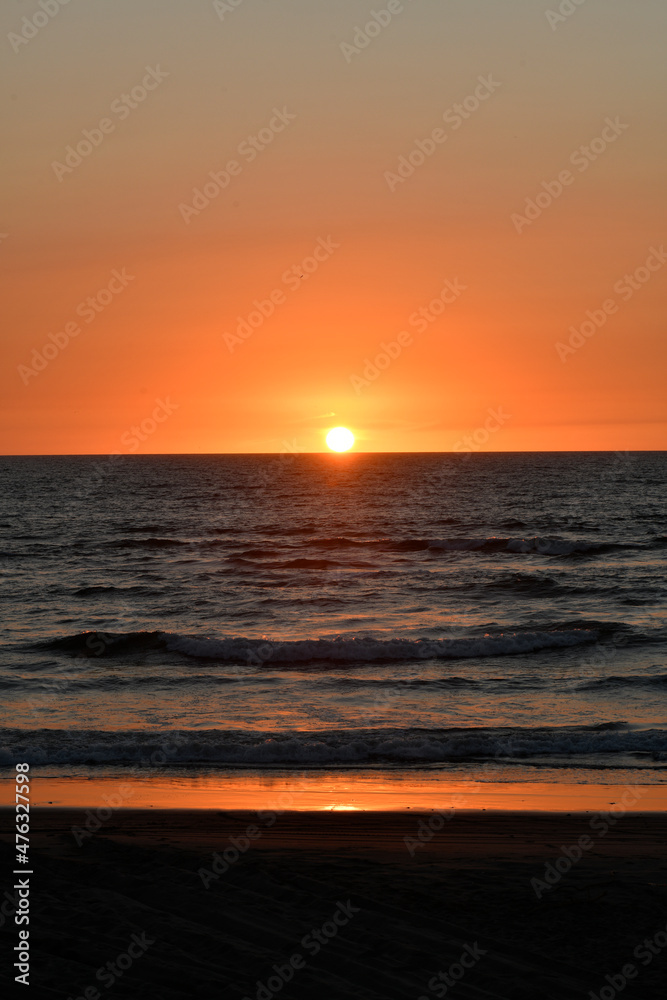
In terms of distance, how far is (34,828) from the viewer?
29.9ft

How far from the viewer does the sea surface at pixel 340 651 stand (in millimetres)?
13125

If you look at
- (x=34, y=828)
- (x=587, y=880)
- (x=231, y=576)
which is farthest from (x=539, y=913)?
(x=231, y=576)

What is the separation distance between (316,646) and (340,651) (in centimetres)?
64

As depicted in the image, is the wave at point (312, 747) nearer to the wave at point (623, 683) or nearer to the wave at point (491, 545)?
the wave at point (623, 683)

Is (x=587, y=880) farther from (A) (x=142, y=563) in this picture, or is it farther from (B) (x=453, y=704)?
(A) (x=142, y=563)

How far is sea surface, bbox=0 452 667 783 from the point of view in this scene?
1312 cm

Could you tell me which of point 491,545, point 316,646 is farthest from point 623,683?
point 491,545

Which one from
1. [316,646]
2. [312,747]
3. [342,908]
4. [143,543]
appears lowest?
[342,908]

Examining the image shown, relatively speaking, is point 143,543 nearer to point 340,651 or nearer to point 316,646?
point 316,646

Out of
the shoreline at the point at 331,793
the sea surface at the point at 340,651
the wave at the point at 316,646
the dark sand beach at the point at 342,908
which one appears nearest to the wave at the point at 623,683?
the sea surface at the point at 340,651

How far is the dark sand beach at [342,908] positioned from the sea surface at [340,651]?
3108 mm

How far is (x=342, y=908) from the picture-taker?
707 cm

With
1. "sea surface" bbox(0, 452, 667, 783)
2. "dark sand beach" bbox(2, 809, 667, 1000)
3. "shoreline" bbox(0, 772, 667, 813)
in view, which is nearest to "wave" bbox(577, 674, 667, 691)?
"sea surface" bbox(0, 452, 667, 783)

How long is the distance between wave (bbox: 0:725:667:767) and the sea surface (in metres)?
0.04
